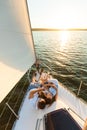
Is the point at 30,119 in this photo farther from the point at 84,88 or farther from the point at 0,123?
the point at 84,88

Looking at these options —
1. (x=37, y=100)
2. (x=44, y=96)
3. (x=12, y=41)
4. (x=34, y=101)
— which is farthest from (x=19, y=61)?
(x=34, y=101)

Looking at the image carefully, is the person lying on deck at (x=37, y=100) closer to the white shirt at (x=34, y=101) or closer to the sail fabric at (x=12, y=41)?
the white shirt at (x=34, y=101)

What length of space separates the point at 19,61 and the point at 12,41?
824 mm

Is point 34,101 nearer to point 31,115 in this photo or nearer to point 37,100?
point 37,100

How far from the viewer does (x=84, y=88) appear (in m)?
15.0

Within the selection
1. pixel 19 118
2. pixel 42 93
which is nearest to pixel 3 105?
pixel 19 118

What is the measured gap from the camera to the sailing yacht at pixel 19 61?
4672 mm

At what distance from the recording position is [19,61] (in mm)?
5773

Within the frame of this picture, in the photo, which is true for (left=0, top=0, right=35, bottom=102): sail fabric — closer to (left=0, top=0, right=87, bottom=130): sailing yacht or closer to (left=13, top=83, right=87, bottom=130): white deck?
(left=0, top=0, right=87, bottom=130): sailing yacht

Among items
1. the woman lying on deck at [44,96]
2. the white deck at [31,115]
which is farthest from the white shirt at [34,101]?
the white deck at [31,115]

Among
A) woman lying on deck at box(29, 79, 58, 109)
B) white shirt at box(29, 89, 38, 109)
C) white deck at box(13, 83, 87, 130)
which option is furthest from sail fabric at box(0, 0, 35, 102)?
white deck at box(13, 83, 87, 130)

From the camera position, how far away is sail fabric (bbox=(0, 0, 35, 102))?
4590 millimetres

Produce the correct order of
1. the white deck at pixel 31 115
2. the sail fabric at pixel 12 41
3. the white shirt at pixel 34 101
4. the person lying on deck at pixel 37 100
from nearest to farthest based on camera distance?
the sail fabric at pixel 12 41
the white deck at pixel 31 115
the person lying on deck at pixel 37 100
the white shirt at pixel 34 101

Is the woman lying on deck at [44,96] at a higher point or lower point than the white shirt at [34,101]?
higher
